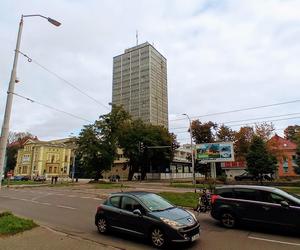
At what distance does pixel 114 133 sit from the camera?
195ft

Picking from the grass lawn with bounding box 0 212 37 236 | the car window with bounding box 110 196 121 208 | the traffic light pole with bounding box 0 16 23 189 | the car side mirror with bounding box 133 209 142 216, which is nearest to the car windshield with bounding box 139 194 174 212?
the car side mirror with bounding box 133 209 142 216

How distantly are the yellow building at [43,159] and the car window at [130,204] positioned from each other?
79.2 metres

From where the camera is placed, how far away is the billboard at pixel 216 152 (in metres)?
47.5

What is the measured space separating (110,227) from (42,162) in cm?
8387

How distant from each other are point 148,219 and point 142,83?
3247 inches

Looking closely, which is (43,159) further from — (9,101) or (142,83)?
(9,101)

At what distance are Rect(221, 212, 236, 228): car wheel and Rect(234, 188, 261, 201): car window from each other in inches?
29.3

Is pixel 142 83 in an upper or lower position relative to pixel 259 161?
upper

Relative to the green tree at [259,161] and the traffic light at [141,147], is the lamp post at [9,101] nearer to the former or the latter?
the green tree at [259,161]

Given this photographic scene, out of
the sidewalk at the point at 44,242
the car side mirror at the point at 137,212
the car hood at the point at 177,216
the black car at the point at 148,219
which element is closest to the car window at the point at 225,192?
the black car at the point at 148,219

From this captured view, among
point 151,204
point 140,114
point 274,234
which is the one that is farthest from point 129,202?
point 140,114

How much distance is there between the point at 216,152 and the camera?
158ft

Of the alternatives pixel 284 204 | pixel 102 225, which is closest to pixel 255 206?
pixel 284 204

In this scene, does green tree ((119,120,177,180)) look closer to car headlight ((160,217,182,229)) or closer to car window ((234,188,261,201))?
car window ((234,188,261,201))
